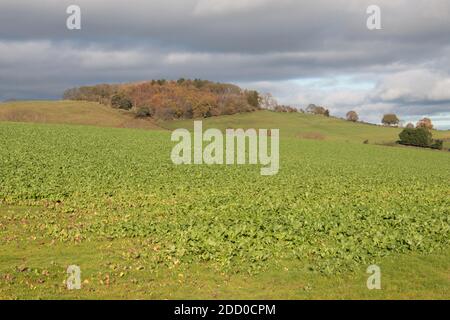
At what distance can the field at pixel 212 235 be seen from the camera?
1154 cm

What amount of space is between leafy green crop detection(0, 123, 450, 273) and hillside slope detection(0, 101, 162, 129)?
188 ft

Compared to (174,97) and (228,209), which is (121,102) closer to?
(174,97)

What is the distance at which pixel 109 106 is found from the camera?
11375cm

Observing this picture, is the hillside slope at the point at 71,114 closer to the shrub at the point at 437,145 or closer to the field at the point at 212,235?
the shrub at the point at 437,145

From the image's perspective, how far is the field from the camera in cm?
1154

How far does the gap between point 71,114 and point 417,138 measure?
69.0m

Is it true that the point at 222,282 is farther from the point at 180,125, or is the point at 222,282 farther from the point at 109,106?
the point at 109,106

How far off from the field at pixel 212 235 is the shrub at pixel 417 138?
6453cm

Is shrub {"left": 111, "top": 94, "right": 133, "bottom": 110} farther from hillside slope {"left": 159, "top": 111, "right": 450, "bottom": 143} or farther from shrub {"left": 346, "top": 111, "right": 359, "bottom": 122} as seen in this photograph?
shrub {"left": 346, "top": 111, "right": 359, "bottom": 122}

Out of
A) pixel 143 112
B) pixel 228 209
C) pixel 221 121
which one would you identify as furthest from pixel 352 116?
pixel 228 209

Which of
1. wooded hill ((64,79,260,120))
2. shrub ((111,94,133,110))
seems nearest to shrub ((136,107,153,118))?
wooded hill ((64,79,260,120))

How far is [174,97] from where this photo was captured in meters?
118

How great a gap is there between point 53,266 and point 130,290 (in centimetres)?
283

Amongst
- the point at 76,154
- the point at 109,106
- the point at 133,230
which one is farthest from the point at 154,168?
the point at 109,106
